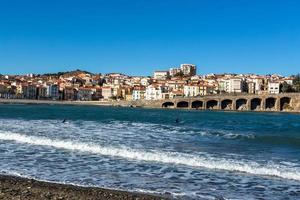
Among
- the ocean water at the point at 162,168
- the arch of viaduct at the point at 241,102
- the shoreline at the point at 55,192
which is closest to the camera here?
the shoreline at the point at 55,192

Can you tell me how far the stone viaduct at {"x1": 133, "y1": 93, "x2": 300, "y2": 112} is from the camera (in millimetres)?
167750

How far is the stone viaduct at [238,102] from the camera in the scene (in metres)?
168

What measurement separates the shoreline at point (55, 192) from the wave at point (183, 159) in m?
6.31

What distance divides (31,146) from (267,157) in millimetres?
11577

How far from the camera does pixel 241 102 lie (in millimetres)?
175000

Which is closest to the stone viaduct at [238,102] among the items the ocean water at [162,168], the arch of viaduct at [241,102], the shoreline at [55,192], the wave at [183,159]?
the arch of viaduct at [241,102]

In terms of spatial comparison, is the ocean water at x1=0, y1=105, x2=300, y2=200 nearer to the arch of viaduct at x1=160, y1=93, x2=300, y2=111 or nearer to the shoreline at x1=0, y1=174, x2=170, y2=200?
the shoreline at x1=0, y1=174, x2=170, y2=200

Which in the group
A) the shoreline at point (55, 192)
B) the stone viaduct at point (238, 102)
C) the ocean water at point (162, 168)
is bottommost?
the ocean water at point (162, 168)

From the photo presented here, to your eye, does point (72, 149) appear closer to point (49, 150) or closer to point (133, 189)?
point (49, 150)

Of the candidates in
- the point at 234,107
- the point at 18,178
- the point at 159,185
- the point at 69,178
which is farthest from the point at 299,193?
the point at 234,107

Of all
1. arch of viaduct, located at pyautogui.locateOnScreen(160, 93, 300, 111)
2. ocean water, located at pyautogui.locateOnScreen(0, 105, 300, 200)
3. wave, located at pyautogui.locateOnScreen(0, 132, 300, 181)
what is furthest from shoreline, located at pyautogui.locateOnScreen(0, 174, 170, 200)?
arch of viaduct, located at pyautogui.locateOnScreen(160, 93, 300, 111)

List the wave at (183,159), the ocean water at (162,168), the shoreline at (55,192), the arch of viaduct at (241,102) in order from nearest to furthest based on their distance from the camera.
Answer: the shoreline at (55,192) → the ocean water at (162,168) → the wave at (183,159) → the arch of viaduct at (241,102)

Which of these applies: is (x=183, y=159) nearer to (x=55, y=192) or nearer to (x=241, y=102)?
(x=55, y=192)

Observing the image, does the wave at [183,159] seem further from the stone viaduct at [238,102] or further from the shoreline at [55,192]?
the stone viaduct at [238,102]
